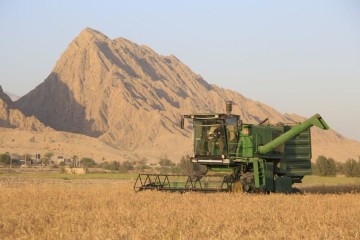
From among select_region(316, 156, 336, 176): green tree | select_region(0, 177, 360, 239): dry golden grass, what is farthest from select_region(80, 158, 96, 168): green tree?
select_region(0, 177, 360, 239): dry golden grass

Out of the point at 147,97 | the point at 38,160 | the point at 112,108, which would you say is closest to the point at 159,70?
the point at 147,97

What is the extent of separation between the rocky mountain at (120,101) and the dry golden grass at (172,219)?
10194cm

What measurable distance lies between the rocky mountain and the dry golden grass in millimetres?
101941

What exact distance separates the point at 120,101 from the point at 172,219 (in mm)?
124663

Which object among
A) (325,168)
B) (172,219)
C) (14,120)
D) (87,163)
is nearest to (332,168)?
(325,168)

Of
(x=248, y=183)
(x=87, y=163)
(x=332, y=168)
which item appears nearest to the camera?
(x=248, y=183)

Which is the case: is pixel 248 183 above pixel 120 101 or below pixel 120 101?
below

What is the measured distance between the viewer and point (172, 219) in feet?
41.5

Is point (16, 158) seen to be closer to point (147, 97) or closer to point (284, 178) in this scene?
point (147, 97)

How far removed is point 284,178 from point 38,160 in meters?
79.5

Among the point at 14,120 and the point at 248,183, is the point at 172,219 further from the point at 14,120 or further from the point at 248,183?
the point at 14,120

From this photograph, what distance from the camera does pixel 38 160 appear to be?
321 ft

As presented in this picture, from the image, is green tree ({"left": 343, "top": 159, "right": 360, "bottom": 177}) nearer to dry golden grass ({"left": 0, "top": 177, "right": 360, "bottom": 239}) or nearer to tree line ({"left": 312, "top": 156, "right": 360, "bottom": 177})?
tree line ({"left": 312, "top": 156, "right": 360, "bottom": 177})

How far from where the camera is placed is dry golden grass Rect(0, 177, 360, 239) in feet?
34.0
